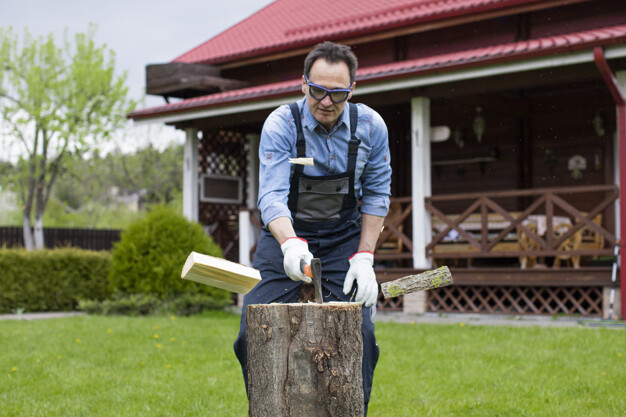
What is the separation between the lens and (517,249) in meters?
10.1

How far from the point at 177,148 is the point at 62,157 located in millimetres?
8874

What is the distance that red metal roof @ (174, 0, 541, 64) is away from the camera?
37.3ft

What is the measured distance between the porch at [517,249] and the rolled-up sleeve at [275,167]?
6576 millimetres

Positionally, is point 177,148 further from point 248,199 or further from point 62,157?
point 248,199

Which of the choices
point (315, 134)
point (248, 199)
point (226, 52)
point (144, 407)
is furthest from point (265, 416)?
point (226, 52)

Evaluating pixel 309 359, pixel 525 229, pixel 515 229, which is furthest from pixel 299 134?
pixel 515 229

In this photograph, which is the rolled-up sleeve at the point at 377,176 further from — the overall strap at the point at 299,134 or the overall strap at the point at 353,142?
the overall strap at the point at 299,134

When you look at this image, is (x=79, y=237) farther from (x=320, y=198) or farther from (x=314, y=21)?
(x=320, y=198)

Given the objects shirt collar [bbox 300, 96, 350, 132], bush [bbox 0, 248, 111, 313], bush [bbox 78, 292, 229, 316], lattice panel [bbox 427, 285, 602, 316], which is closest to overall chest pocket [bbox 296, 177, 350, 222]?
shirt collar [bbox 300, 96, 350, 132]

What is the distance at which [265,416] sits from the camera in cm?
296

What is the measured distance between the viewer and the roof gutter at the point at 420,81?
8.73 m

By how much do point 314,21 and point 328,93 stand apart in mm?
11150

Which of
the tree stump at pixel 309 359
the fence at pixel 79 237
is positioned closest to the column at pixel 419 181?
the tree stump at pixel 309 359

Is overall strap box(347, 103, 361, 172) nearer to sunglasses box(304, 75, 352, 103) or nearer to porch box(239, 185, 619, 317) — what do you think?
sunglasses box(304, 75, 352, 103)
